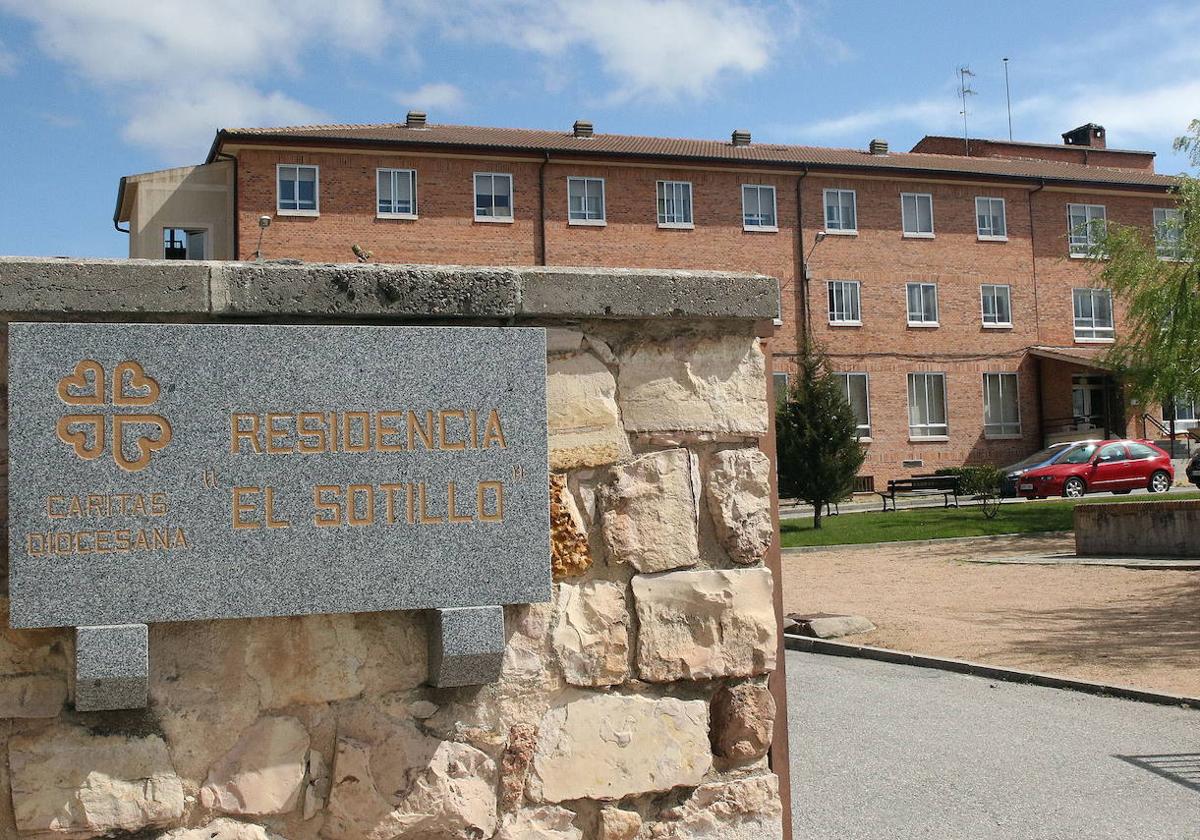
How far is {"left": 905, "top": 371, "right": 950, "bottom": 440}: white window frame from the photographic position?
1533 inches

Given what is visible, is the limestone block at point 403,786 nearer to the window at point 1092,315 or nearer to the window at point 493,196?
the window at point 493,196

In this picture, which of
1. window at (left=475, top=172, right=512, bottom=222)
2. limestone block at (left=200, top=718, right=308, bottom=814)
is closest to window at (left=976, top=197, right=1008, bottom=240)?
window at (left=475, top=172, right=512, bottom=222)

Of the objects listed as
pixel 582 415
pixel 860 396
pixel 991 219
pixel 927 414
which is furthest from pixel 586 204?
pixel 582 415

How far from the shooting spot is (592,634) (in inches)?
132

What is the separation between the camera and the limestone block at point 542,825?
10.7ft

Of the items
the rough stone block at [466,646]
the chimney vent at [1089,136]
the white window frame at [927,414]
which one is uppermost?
the chimney vent at [1089,136]

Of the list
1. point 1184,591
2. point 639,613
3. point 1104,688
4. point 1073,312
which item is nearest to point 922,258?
point 1073,312

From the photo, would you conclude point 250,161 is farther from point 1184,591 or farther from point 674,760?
point 674,760

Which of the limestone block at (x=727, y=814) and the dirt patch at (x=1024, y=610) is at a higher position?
the limestone block at (x=727, y=814)

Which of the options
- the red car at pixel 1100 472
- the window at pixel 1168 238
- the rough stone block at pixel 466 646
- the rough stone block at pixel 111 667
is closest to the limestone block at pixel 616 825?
the rough stone block at pixel 466 646

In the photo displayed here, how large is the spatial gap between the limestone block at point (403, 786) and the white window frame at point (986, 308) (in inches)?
1551

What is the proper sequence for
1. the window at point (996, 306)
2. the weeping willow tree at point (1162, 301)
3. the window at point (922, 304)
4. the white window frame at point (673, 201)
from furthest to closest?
the window at point (996, 306) < the window at point (922, 304) < the white window frame at point (673, 201) < the weeping willow tree at point (1162, 301)

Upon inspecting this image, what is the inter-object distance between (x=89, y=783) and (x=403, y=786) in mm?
781

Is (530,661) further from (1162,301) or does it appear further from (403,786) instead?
(1162,301)
